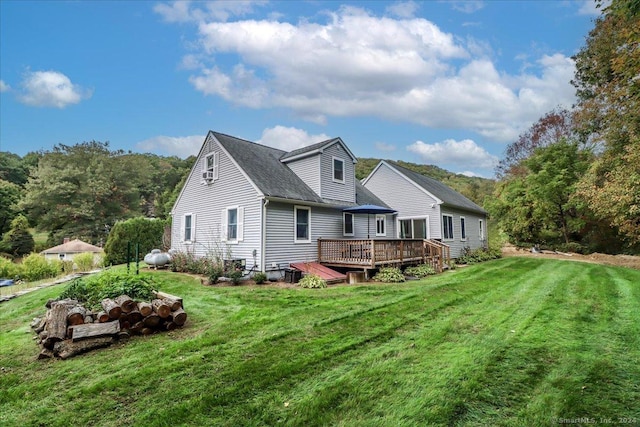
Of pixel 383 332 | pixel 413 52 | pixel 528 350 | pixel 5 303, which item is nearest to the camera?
pixel 528 350

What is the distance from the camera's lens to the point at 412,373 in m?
3.55

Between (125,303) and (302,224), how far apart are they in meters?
7.95

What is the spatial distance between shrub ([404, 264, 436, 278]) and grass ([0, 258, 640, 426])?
197 inches

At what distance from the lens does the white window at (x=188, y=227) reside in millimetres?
14164

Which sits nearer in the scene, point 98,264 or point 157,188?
point 98,264

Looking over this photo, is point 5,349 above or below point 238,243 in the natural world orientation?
below

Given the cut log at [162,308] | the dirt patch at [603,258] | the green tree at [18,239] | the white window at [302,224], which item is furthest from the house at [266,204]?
the green tree at [18,239]

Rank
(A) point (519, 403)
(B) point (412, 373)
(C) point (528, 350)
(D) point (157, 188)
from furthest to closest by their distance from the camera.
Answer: (D) point (157, 188) → (C) point (528, 350) → (B) point (412, 373) → (A) point (519, 403)

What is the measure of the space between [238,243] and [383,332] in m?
8.04

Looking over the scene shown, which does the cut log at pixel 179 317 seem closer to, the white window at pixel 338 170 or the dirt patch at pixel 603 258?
the white window at pixel 338 170

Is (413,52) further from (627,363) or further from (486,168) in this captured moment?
(486,168)

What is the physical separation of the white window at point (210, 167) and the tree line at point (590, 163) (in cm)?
1243

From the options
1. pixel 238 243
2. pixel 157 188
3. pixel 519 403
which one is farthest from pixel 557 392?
pixel 157 188

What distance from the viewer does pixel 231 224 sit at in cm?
1227
